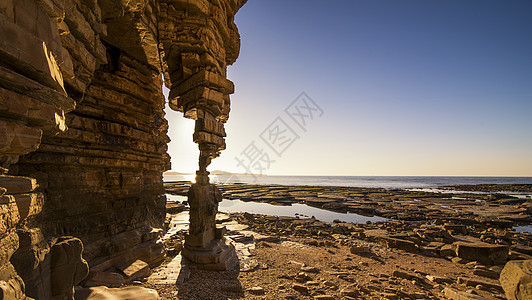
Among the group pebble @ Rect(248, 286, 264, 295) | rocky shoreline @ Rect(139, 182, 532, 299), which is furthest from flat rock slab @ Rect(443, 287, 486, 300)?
pebble @ Rect(248, 286, 264, 295)

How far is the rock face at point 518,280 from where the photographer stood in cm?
388

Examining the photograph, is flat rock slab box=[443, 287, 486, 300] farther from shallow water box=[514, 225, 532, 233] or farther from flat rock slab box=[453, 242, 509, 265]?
shallow water box=[514, 225, 532, 233]

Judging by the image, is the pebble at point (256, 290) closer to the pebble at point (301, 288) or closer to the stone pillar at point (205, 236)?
the pebble at point (301, 288)

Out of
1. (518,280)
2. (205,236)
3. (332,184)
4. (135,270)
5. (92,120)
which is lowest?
(332,184)

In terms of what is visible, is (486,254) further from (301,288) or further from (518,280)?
(301,288)

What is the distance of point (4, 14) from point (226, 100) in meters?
7.41

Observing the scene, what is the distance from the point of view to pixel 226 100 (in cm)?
873

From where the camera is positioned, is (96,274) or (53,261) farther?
(96,274)

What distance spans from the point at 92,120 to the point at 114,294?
493cm

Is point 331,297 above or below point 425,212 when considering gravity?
above

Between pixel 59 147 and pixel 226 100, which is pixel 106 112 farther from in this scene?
pixel 226 100

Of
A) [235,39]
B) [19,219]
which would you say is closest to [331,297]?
[19,219]


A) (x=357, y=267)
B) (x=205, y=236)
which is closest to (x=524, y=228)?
(x=357, y=267)

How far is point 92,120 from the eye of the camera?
19.3ft
